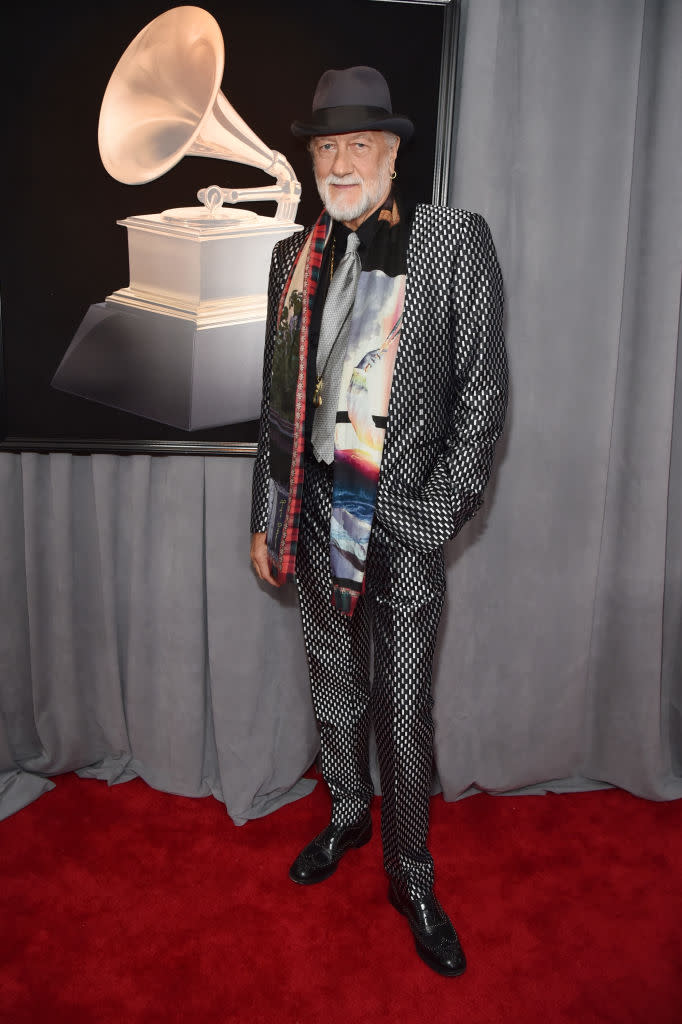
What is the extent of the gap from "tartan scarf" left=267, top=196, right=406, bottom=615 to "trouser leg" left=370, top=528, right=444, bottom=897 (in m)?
0.09

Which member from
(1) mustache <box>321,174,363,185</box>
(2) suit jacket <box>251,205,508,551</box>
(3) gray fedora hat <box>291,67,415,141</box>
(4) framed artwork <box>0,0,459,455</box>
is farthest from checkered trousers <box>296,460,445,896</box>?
(3) gray fedora hat <box>291,67,415,141</box>

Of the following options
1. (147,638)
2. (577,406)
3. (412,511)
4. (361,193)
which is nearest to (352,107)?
(361,193)

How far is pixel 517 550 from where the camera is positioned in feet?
8.02

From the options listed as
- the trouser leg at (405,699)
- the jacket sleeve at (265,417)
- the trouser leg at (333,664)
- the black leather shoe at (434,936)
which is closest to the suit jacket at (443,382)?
the trouser leg at (405,699)

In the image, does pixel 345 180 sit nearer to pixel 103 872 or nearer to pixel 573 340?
pixel 573 340

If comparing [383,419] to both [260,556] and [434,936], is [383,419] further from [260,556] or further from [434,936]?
[434,936]

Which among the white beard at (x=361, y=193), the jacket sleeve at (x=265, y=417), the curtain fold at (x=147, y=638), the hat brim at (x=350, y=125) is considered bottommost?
the curtain fold at (x=147, y=638)

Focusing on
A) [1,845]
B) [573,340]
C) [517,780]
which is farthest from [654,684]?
[1,845]

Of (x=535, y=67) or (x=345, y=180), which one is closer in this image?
(x=345, y=180)

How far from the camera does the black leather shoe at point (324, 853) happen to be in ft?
7.13

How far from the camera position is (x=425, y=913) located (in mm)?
1963

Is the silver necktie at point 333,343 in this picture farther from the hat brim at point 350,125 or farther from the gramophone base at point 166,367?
the gramophone base at point 166,367

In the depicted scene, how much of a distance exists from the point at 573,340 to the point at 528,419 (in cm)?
24

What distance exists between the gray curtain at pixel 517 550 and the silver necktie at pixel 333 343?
0.52 metres
